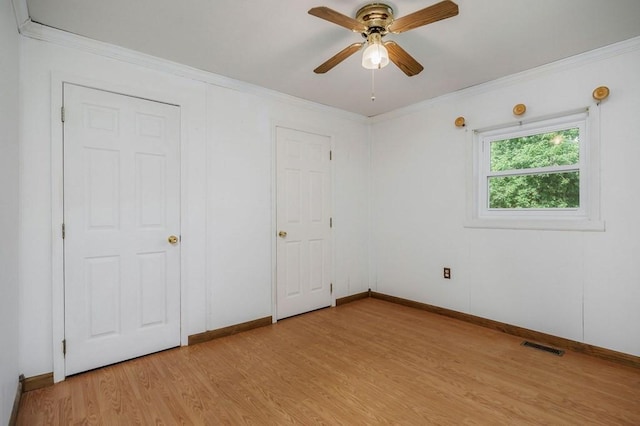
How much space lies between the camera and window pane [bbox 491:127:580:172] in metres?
2.84

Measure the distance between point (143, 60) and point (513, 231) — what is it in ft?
12.1

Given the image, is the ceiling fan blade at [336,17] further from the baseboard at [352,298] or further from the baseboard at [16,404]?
the baseboard at [352,298]

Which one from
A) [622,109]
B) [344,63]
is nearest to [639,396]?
[622,109]

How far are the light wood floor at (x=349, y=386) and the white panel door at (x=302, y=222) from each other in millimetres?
736

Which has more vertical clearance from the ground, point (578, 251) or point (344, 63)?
point (344, 63)

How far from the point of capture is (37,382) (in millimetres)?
2156

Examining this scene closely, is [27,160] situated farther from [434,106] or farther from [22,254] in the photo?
[434,106]

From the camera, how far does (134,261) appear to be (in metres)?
2.58

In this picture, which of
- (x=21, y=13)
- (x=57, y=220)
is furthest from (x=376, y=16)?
(x=57, y=220)

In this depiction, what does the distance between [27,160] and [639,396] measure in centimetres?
434

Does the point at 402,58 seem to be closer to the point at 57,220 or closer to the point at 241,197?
the point at 241,197

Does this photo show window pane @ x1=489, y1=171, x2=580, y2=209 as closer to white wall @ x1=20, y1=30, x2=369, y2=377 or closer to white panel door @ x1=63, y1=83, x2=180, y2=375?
white wall @ x1=20, y1=30, x2=369, y2=377

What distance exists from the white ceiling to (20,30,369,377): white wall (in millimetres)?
238

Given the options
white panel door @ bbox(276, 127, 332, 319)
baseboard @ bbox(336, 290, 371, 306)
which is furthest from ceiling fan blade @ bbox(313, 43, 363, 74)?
baseboard @ bbox(336, 290, 371, 306)
